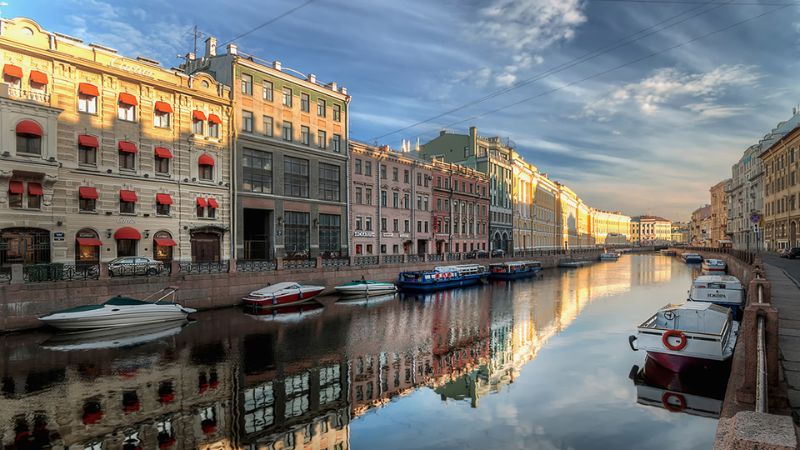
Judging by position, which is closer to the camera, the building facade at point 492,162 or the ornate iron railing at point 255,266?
the ornate iron railing at point 255,266

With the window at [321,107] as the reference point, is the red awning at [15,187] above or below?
below

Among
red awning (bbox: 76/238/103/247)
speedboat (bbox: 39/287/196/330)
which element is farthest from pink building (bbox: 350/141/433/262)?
speedboat (bbox: 39/287/196/330)

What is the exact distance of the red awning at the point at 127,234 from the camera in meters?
32.6

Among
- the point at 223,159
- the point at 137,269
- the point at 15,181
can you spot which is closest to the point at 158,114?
the point at 223,159

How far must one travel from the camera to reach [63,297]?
24.8 metres

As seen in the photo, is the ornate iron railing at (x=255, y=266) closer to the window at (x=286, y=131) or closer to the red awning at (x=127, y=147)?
the red awning at (x=127, y=147)

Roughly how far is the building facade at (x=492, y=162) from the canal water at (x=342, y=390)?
182ft

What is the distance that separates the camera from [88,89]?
102ft

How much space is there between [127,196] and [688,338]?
113 ft

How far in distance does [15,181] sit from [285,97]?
78.0ft

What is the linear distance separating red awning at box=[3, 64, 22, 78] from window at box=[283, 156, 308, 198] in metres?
21.1

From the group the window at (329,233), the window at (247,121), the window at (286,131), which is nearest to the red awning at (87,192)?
the window at (247,121)

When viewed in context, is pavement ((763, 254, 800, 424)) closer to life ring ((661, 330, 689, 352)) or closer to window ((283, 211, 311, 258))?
life ring ((661, 330, 689, 352))

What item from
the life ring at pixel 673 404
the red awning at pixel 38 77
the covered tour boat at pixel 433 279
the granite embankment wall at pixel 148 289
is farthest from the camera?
the covered tour boat at pixel 433 279
